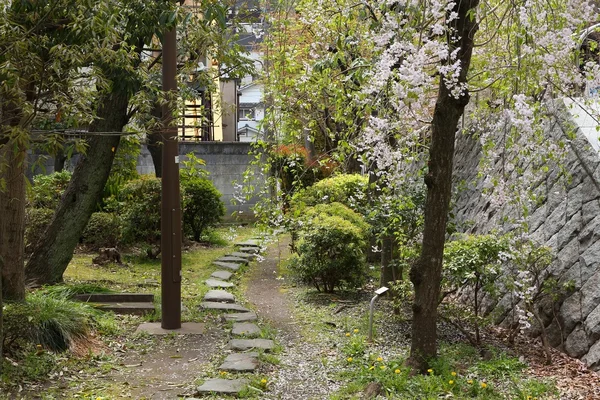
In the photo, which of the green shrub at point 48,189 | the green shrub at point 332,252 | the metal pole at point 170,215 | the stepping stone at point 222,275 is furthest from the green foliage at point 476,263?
the green shrub at point 48,189

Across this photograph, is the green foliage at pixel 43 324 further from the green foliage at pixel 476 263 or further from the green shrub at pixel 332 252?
the green foliage at pixel 476 263

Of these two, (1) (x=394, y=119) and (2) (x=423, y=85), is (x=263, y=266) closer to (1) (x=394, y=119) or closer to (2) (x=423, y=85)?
(1) (x=394, y=119)

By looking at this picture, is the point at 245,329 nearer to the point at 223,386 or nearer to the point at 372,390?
the point at 223,386

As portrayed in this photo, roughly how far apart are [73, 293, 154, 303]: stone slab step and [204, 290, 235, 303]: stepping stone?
0.84 m

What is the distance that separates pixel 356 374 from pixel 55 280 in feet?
16.4

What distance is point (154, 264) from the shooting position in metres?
13.1

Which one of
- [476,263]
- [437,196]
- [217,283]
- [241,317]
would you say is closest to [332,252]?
[241,317]

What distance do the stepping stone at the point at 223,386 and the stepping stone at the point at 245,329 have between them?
5.50ft

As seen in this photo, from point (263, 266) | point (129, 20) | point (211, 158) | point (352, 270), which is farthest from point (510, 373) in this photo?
point (211, 158)

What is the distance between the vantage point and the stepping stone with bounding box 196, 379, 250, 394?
20.2ft

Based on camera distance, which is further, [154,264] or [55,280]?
[154,264]

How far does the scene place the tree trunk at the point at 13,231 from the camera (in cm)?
748

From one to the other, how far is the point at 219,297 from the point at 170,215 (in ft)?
6.70

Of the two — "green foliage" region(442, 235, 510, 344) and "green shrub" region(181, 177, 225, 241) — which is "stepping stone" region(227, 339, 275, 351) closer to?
"green foliage" region(442, 235, 510, 344)
